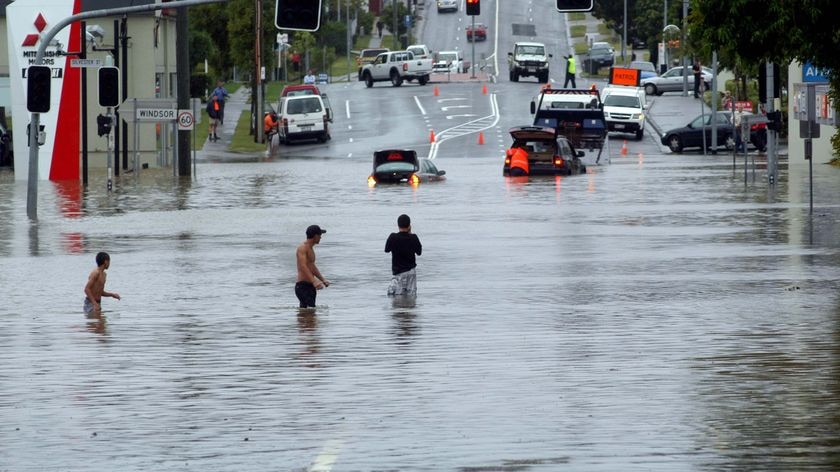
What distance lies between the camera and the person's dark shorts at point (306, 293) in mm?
20812

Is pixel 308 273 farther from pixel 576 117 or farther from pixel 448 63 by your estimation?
pixel 448 63

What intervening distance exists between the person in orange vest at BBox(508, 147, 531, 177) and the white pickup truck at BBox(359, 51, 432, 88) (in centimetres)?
4207

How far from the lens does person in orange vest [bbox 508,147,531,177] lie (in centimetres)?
5147

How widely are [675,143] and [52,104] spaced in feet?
78.8

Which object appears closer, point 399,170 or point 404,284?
point 404,284

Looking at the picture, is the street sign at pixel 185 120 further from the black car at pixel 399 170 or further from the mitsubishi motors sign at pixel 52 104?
the black car at pixel 399 170

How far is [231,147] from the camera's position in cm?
7031

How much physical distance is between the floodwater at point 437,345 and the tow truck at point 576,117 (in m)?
22.5

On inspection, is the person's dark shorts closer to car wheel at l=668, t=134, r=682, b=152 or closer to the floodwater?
the floodwater

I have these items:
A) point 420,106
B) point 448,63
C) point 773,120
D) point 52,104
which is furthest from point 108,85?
point 448,63

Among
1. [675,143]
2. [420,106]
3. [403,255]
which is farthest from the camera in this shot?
[420,106]

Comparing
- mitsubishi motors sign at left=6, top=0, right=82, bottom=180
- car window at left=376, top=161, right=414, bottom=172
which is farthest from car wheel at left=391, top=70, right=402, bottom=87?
car window at left=376, top=161, right=414, bottom=172

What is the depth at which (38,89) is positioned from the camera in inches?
1369

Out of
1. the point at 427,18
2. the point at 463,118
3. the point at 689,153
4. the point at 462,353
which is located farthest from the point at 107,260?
the point at 427,18
